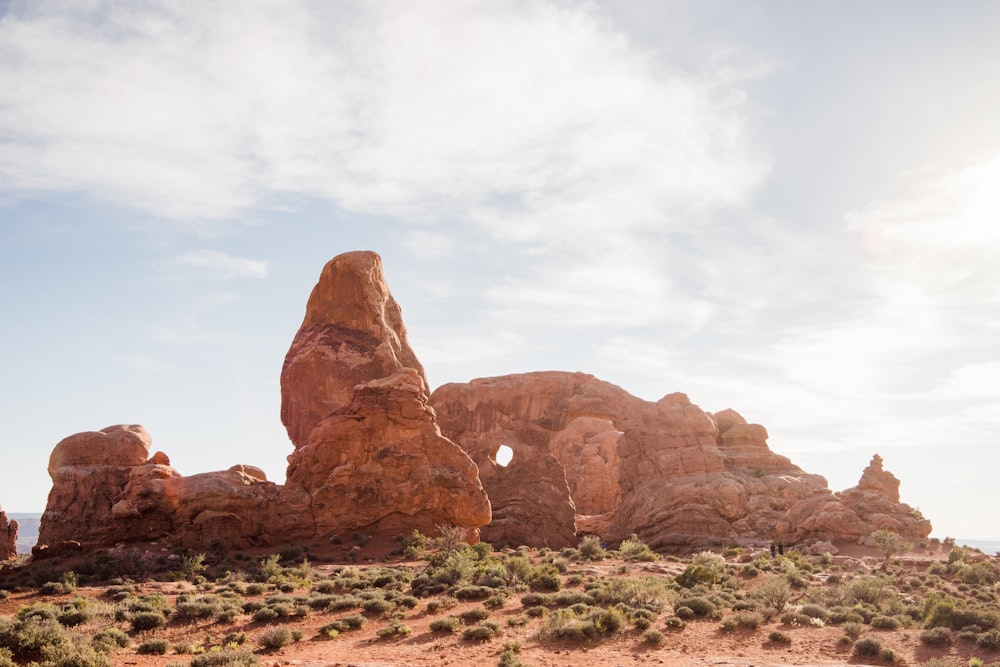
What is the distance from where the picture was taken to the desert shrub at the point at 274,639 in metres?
16.2

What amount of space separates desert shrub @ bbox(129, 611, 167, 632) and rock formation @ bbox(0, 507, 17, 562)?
25.0 metres

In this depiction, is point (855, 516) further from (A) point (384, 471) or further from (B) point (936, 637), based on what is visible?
(A) point (384, 471)

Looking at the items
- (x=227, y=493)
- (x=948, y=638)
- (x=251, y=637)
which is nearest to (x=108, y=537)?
(x=227, y=493)

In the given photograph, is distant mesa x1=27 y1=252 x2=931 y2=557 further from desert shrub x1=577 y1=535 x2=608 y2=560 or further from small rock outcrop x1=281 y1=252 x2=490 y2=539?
desert shrub x1=577 y1=535 x2=608 y2=560

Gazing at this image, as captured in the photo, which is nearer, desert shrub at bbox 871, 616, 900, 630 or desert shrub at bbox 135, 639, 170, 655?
desert shrub at bbox 135, 639, 170, 655

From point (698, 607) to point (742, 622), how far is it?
1.56m

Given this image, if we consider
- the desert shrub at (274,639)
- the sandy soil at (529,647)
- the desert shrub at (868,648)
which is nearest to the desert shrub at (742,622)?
the sandy soil at (529,647)

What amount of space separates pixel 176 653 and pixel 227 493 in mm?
16174

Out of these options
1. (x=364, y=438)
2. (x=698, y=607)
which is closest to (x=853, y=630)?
(x=698, y=607)

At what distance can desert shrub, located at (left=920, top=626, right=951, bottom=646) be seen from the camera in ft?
56.9

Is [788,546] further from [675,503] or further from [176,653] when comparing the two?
[176,653]

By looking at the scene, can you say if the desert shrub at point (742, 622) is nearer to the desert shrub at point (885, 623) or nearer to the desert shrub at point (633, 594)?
the desert shrub at point (633, 594)

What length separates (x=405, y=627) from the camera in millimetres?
17734

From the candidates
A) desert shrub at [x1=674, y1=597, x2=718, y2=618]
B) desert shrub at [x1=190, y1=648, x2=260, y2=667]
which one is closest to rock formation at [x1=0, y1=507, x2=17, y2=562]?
desert shrub at [x1=190, y1=648, x2=260, y2=667]
